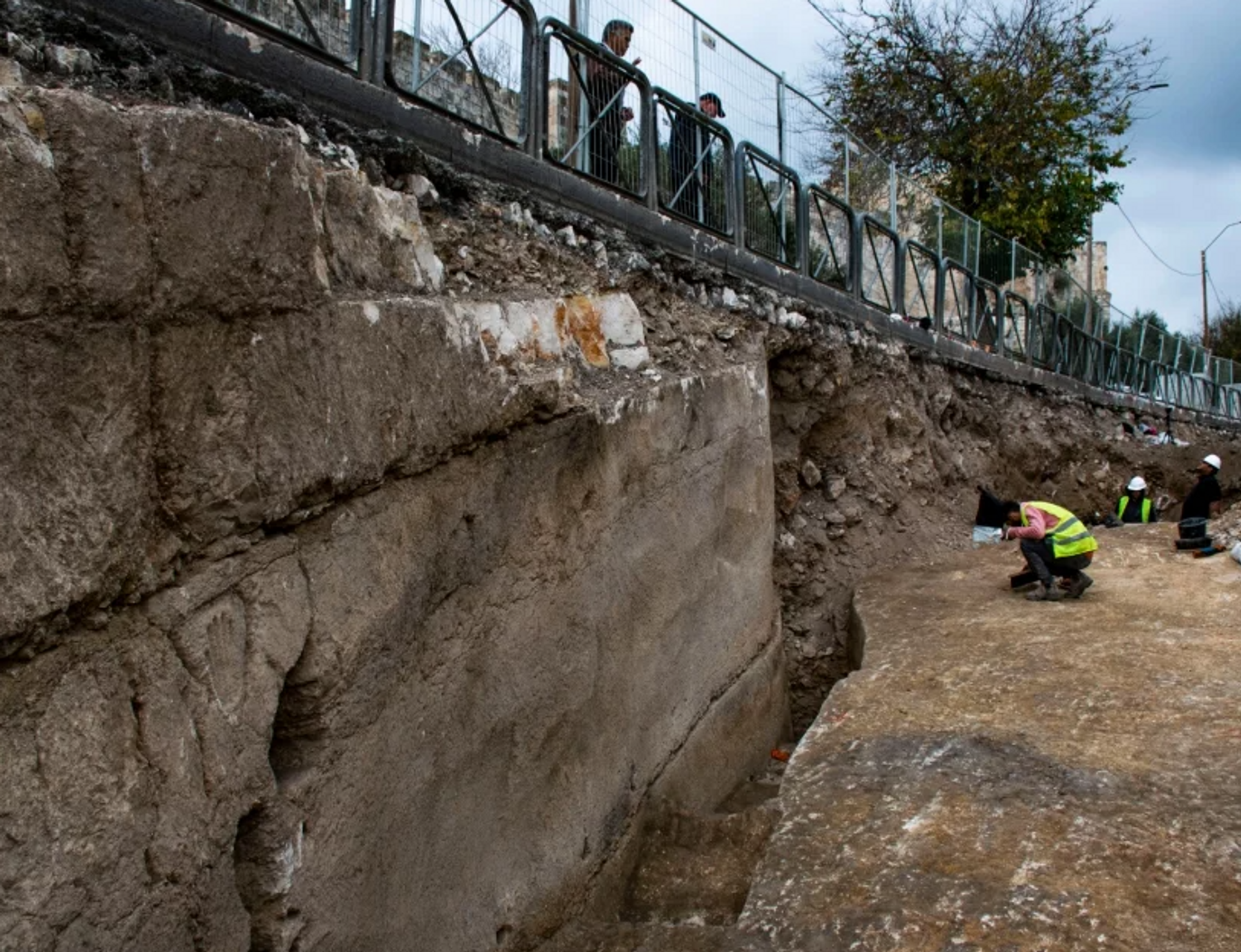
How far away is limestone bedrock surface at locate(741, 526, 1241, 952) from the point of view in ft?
10.1

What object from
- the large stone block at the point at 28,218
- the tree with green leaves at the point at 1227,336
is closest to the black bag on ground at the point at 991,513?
the large stone block at the point at 28,218

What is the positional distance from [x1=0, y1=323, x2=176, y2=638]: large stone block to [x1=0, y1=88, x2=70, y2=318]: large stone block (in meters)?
0.05

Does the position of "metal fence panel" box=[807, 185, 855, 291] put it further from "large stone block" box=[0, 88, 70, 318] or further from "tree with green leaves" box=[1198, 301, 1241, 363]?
"tree with green leaves" box=[1198, 301, 1241, 363]

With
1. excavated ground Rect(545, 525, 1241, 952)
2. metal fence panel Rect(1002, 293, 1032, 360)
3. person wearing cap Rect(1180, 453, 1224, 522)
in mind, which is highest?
metal fence panel Rect(1002, 293, 1032, 360)

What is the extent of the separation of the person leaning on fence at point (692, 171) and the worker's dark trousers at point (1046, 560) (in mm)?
2725

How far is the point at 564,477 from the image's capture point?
3604mm

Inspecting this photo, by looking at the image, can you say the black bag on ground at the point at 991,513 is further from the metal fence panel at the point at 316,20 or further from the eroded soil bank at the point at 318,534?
the metal fence panel at the point at 316,20

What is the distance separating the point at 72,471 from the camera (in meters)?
1.80

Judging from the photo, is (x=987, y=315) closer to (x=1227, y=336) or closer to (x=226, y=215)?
(x=226, y=215)

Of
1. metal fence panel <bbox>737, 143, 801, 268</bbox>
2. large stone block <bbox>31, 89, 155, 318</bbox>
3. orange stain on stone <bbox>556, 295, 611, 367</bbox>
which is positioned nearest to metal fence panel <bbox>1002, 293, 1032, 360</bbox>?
metal fence panel <bbox>737, 143, 801, 268</bbox>

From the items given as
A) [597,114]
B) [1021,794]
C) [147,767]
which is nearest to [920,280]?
[597,114]

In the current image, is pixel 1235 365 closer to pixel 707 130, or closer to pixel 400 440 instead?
pixel 707 130

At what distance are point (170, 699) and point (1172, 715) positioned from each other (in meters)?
3.95

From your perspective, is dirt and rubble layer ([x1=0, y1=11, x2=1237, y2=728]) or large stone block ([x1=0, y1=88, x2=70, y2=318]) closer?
large stone block ([x1=0, y1=88, x2=70, y2=318])
